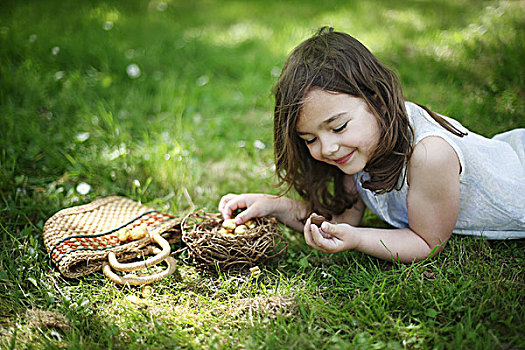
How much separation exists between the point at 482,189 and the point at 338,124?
72 centimetres

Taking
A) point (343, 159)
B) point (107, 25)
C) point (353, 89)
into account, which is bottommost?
point (343, 159)

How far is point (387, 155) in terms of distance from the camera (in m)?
1.83

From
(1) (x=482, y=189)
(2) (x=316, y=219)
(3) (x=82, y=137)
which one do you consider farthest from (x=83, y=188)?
(1) (x=482, y=189)

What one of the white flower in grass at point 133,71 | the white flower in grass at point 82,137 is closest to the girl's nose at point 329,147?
the white flower in grass at point 82,137

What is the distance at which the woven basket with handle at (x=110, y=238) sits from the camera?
1.89 m

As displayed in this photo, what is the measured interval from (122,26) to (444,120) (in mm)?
3436

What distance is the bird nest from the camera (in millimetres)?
1919

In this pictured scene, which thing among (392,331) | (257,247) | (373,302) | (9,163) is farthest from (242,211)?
(9,163)

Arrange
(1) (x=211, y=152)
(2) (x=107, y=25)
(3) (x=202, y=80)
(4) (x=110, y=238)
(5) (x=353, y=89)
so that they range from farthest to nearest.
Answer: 1. (2) (x=107, y=25)
2. (3) (x=202, y=80)
3. (1) (x=211, y=152)
4. (4) (x=110, y=238)
5. (5) (x=353, y=89)

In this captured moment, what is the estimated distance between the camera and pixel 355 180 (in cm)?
217

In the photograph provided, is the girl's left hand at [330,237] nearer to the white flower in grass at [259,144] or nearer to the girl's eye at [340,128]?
the girl's eye at [340,128]

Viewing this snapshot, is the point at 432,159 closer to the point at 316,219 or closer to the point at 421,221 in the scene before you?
the point at 421,221

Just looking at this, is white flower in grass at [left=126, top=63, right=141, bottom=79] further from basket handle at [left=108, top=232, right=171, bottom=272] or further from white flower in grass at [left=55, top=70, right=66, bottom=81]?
basket handle at [left=108, top=232, right=171, bottom=272]

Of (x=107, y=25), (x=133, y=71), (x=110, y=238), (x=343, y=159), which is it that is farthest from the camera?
(x=107, y=25)
